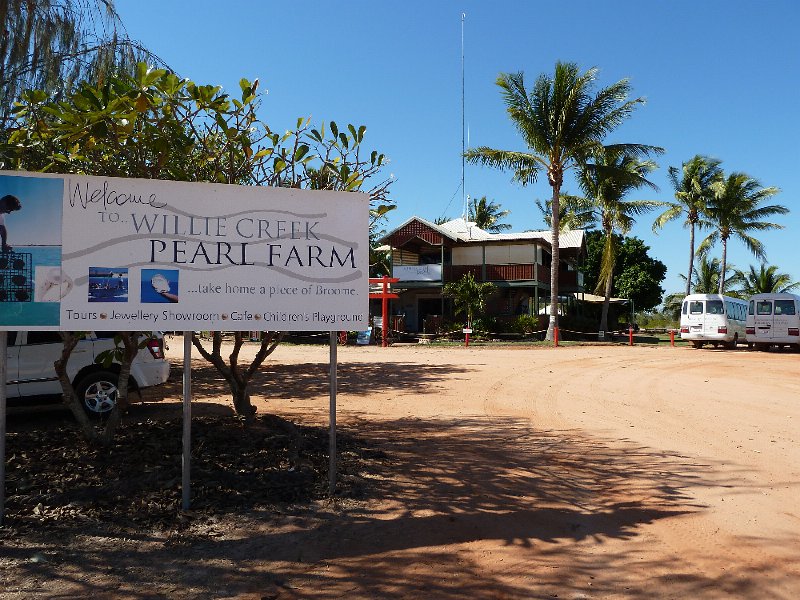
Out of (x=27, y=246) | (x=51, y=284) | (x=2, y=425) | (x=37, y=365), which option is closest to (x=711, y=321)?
(x=37, y=365)

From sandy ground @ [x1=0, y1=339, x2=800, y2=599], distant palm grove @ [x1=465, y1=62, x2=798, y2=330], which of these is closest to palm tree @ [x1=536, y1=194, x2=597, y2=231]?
distant palm grove @ [x1=465, y1=62, x2=798, y2=330]

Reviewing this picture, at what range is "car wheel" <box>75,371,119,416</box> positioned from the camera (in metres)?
8.03

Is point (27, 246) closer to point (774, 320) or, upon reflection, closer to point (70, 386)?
point (70, 386)

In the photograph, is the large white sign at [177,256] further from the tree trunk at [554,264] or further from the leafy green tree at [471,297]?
the leafy green tree at [471,297]

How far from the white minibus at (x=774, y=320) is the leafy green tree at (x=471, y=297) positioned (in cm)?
1108

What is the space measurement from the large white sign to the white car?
3.33 m

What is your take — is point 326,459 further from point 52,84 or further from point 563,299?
point 563,299

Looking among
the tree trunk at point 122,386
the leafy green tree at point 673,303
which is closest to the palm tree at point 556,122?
the tree trunk at point 122,386

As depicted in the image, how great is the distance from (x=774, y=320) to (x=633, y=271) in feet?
64.5

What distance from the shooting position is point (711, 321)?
26938 millimetres

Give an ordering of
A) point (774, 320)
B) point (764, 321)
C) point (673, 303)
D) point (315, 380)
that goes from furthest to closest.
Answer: point (673, 303) < point (764, 321) < point (774, 320) < point (315, 380)

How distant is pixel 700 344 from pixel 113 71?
1088 inches

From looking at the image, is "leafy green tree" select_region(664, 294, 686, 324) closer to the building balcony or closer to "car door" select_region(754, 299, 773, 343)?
the building balcony

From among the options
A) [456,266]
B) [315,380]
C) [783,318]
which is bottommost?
[315,380]
